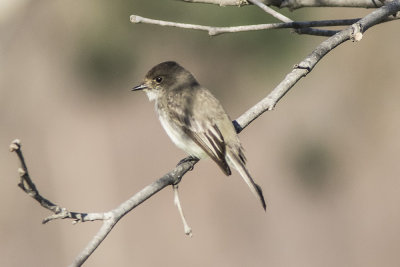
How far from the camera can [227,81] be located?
13734 millimetres

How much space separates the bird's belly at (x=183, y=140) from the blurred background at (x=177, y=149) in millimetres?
7136

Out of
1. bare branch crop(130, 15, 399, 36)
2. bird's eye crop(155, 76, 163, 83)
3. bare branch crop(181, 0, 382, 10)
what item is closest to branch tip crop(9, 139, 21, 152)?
bare branch crop(130, 15, 399, 36)

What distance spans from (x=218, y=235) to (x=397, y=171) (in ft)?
13.8

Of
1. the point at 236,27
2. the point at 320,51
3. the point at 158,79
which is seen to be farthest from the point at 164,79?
the point at 320,51

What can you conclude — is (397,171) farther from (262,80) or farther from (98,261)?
(98,261)

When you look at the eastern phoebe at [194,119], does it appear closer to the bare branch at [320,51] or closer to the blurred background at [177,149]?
the bare branch at [320,51]

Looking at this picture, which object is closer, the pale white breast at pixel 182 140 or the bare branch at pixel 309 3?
the bare branch at pixel 309 3

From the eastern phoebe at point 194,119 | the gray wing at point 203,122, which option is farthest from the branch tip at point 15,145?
the gray wing at point 203,122

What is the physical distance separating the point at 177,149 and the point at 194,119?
8301 millimetres

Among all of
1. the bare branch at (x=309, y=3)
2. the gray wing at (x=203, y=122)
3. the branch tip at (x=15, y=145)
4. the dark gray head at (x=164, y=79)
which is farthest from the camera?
the dark gray head at (x=164, y=79)

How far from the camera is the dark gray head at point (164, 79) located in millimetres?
6656

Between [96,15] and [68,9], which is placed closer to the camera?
[96,15]

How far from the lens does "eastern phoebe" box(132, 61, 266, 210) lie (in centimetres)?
568

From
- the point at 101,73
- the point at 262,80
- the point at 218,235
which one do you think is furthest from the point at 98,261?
the point at 262,80
